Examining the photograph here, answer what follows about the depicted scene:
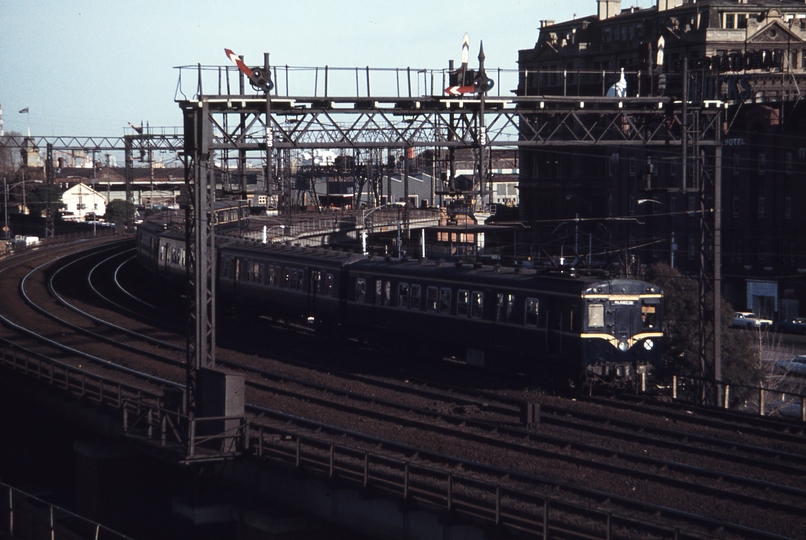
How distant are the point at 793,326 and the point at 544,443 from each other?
37437mm

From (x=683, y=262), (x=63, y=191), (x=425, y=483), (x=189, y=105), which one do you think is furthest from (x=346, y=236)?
(x=63, y=191)

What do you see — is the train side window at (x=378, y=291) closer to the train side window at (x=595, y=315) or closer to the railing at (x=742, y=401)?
the train side window at (x=595, y=315)

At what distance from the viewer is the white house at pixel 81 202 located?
336ft

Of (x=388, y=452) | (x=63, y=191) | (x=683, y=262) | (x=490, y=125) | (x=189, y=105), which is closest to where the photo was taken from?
(x=388, y=452)

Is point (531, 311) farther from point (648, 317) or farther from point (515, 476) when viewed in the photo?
point (515, 476)

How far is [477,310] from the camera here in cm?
2408

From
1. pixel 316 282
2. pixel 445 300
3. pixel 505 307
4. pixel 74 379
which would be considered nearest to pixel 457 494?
pixel 505 307

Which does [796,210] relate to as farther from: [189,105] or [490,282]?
[189,105]

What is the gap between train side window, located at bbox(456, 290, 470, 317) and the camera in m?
24.4

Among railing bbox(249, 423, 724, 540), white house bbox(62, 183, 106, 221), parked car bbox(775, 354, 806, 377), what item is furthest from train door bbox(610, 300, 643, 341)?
white house bbox(62, 183, 106, 221)

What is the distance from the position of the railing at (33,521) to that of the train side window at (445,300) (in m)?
11.0

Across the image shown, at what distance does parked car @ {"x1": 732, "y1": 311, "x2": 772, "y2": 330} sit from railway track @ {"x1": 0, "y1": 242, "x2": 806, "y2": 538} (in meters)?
30.6

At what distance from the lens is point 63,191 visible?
334 feet

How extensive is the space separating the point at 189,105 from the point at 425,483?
341 inches
